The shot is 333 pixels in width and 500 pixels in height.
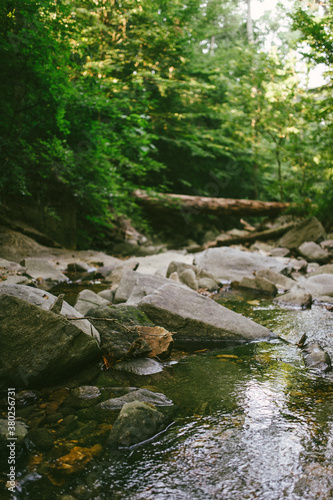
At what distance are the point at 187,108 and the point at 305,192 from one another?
698cm

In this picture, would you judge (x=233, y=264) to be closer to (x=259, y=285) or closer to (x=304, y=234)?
(x=259, y=285)

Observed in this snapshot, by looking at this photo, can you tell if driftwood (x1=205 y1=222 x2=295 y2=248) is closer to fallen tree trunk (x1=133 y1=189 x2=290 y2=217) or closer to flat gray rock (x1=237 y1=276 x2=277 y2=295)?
fallen tree trunk (x1=133 y1=189 x2=290 y2=217)

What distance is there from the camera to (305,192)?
1137 cm

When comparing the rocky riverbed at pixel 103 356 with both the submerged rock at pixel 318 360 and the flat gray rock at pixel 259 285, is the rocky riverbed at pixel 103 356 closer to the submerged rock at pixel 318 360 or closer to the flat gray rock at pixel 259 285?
the submerged rock at pixel 318 360

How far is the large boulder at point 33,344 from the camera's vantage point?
216cm

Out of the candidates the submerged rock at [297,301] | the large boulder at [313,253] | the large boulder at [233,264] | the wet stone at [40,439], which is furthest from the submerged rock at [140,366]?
the large boulder at [313,253]

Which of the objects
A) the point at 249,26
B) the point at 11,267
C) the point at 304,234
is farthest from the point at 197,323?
the point at 249,26

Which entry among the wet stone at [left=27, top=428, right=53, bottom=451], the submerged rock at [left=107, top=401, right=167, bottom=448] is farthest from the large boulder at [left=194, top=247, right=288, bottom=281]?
the wet stone at [left=27, top=428, right=53, bottom=451]

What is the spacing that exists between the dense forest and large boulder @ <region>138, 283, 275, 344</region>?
4613 millimetres

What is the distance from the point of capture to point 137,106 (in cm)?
959

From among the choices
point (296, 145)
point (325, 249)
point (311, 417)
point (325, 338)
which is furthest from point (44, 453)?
point (296, 145)

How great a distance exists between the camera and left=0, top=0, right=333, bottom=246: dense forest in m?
6.77

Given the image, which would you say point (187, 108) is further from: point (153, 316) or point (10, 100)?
point (153, 316)

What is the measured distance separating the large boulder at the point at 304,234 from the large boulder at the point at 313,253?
86cm
